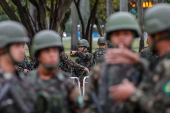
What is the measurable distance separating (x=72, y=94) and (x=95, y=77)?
389 mm

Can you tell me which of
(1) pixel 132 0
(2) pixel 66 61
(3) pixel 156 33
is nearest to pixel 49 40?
(3) pixel 156 33

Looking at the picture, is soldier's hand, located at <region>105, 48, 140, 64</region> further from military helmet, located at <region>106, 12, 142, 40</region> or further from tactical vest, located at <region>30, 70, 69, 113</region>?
tactical vest, located at <region>30, 70, 69, 113</region>

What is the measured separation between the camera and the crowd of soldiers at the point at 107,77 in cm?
347

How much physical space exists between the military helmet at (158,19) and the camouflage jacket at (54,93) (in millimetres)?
1151

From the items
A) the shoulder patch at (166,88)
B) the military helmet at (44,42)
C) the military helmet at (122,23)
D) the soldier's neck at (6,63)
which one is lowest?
the shoulder patch at (166,88)

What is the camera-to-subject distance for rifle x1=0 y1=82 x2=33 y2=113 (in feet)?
12.1

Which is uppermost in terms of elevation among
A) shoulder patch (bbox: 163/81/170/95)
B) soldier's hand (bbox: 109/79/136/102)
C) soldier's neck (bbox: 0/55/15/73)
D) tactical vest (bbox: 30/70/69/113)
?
soldier's neck (bbox: 0/55/15/73)

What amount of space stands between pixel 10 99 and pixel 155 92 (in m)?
1.43

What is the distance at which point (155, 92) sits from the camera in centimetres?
336

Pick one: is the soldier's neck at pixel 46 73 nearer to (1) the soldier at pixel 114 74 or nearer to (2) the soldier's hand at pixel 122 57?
(1) the soldier at pixel 114 74

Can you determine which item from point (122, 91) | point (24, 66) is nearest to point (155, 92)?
point (122, 91)

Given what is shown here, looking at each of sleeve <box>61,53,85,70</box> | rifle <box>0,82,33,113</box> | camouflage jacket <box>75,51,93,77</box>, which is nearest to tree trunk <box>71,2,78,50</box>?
camouflage jacket <box>75,51,93,77</box>

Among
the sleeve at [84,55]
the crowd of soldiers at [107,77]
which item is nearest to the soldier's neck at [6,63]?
the crowd of soldiers at [107,77]

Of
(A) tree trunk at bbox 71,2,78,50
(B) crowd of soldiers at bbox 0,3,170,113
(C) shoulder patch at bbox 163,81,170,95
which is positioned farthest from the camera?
(A) tree trunk at bbox 71,2,78,50
